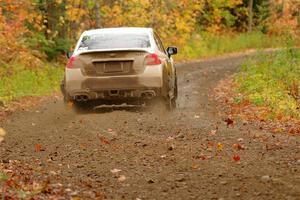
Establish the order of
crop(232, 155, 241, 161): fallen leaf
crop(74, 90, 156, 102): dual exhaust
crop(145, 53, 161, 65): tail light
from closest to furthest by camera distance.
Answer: crop(232, 155, 241, 161): fallen leaf
crop(145, 53, 161, 65): tail light
crop(74, 90, 156, 102): dual exhaust

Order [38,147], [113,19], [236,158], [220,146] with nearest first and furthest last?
[236,158] < [220,146] < [38,147] < [113,19]

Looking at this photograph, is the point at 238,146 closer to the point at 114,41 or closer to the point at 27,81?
the point at 114,41

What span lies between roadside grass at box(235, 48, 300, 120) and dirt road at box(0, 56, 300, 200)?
111cm

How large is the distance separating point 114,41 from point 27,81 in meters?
7.22

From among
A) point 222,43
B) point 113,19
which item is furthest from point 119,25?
point 222,43

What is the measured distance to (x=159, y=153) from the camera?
882 cm

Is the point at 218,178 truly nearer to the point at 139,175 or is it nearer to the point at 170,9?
the point at 139,175

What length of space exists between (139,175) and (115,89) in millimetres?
4996

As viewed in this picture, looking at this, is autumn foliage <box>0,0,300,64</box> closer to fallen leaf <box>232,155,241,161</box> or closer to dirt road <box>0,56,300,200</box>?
dirt road <box>0,56,300,200</box>

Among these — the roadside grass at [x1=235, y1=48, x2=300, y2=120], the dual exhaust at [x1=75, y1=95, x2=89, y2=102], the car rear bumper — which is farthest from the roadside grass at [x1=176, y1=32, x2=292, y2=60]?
the car rear bumper

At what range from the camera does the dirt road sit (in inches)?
270

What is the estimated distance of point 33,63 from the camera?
67.1 ft

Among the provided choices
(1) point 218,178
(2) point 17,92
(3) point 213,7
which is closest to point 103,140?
(1) point 218,178

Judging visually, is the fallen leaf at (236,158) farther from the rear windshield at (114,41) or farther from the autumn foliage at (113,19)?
the autumn foliage at (113,19)
